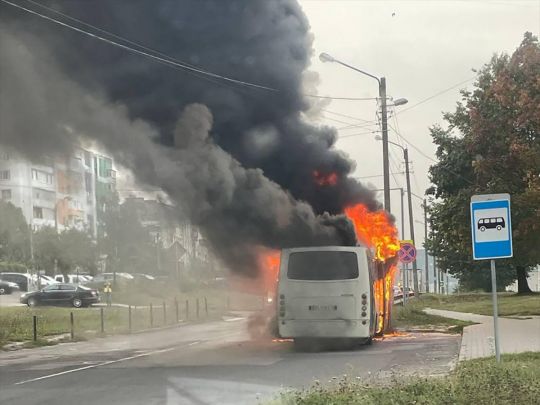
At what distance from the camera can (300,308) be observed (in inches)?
618

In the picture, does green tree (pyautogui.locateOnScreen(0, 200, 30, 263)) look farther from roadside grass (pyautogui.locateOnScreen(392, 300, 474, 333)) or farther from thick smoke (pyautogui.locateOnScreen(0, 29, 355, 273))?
roadside grass (pyautogui.locateOnScreen(392, 300, 474, 333))

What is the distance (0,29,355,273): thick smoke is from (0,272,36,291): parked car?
11483mm

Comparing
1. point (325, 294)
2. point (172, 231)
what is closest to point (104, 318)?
point (172, 231)

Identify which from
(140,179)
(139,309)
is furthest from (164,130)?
(139,309)

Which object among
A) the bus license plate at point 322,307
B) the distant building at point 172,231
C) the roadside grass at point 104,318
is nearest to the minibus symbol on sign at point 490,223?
the bus license plate at point 322,307

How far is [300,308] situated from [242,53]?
641 cm

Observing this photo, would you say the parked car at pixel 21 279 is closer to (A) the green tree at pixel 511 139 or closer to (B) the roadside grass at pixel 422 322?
(B) the roadside grass at pixel 422 322

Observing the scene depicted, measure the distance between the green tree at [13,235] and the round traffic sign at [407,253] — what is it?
12188mm

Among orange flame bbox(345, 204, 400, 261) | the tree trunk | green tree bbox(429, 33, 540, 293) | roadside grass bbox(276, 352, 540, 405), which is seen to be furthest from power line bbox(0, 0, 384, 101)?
the tree trunk

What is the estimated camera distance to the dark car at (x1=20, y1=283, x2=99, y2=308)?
107ft

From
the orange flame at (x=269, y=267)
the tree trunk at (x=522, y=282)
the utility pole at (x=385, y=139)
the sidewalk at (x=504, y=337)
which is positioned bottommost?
the tree trunk at (x=522, y=282)

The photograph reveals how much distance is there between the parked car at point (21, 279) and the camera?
26.8m

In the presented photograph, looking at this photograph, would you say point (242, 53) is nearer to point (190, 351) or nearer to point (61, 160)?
point (61, 160)

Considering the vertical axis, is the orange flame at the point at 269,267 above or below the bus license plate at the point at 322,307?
above
